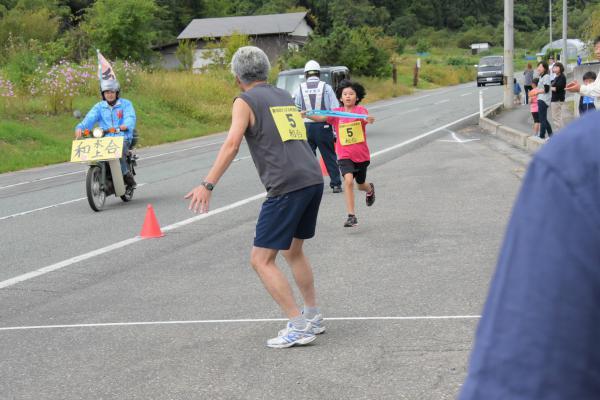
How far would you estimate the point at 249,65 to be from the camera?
5.76 m

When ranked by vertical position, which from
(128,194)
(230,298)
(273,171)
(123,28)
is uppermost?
(123,28)

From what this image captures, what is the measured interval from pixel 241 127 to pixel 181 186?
32.4 ft

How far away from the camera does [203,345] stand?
229 inches

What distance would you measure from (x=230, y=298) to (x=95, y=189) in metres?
6.16

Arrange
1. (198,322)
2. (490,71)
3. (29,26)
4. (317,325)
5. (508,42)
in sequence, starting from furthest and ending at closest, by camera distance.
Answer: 1. (490,71)
2. (29,26)
3. (508,42)
4. (198,322)
5. (317,325)

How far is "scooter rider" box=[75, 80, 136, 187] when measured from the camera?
1302 cm

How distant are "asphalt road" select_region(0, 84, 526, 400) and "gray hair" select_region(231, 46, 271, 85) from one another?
169 cm

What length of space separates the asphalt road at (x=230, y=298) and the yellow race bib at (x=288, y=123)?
1.33 meters

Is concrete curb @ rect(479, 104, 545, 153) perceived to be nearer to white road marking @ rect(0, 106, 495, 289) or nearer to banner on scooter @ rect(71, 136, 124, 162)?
white road marking @ rect(0, 106, 495, 289)

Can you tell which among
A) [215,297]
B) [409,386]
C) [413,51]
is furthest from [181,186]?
[413,51]

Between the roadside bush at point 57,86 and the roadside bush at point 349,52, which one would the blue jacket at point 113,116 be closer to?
the roadside bush at point 57,86

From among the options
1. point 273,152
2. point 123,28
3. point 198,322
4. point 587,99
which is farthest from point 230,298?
point 123,28

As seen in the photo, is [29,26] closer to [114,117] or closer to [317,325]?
[114,117]

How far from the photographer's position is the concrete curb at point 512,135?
59.6 ft
